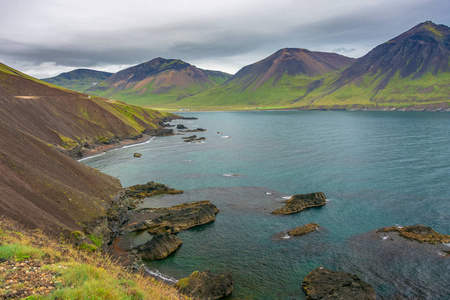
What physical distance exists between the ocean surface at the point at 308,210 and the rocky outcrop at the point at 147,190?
262 centimetres

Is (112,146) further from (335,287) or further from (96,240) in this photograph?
(335,287)

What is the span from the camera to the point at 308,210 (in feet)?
166

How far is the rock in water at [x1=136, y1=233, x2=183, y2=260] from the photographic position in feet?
121

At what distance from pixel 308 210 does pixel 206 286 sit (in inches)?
1081

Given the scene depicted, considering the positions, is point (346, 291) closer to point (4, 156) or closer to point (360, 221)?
point (360, 221)

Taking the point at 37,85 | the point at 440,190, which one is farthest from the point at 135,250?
the point at 37,85

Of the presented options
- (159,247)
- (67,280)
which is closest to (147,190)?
(159,247)

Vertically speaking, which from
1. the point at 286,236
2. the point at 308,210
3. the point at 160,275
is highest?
the point at 308,210

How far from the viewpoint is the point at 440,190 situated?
57.7 meters

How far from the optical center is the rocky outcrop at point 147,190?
6031cm

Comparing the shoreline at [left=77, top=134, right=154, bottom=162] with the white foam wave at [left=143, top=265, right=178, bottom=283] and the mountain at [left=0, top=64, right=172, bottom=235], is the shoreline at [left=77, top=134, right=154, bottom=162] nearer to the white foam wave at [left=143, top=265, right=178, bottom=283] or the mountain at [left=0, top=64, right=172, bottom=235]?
the mountain at [left=0, top=64, right=172, bottom=235]

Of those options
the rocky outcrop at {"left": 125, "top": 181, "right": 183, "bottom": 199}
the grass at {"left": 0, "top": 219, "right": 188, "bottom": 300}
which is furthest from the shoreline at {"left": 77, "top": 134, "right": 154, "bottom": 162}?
the grass at {"left": 0, "top": 219, "right": 188, "bottom": 300}

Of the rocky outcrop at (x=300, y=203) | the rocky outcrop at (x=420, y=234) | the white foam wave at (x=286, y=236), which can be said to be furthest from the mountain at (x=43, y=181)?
the rocky outcrop at (x=420, y=234)

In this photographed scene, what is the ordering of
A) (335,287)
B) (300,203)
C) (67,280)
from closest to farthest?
1. (67,280)
2. (335,287)
3. (300,203)
